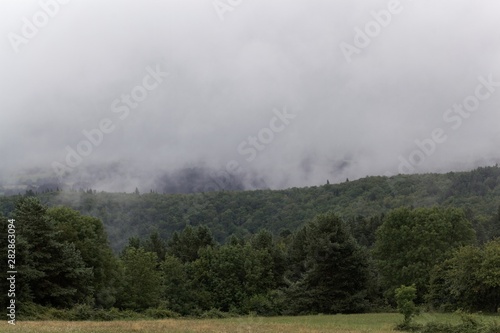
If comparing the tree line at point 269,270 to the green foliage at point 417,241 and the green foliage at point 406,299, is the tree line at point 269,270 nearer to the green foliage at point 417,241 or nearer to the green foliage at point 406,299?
the green foliage at point 417,241

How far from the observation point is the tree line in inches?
2090

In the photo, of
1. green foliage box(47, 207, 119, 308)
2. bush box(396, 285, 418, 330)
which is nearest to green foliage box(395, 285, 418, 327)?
bush box(396, 285, 418, 330)

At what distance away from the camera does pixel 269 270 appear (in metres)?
92.9

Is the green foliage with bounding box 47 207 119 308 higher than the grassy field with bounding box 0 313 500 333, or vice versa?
the green foliage with bounding box 47 207 119 308

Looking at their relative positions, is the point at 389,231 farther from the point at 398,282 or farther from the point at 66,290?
the point at 66,290

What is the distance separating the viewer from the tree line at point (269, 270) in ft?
174

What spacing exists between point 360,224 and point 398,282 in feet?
168

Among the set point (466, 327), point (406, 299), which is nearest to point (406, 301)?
point (406, 299)

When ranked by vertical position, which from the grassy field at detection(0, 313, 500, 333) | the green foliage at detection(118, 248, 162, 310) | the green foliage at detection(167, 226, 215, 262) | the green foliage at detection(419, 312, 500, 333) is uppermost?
the green foliage at detection(167, 226, 215, 262)

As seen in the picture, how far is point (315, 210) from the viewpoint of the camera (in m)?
186

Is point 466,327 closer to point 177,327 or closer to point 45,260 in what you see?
point 177,327

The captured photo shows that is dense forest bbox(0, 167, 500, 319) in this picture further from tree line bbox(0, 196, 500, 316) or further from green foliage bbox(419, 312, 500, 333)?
green foliage bbox(419, 312, 500, 333)

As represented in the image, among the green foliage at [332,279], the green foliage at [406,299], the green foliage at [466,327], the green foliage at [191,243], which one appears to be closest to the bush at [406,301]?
the green foliage at [406,299]

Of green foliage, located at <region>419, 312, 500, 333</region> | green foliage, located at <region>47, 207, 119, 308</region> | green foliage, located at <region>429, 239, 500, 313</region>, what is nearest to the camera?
green foliage, located at <region>419, 312, 500, 333</region>
